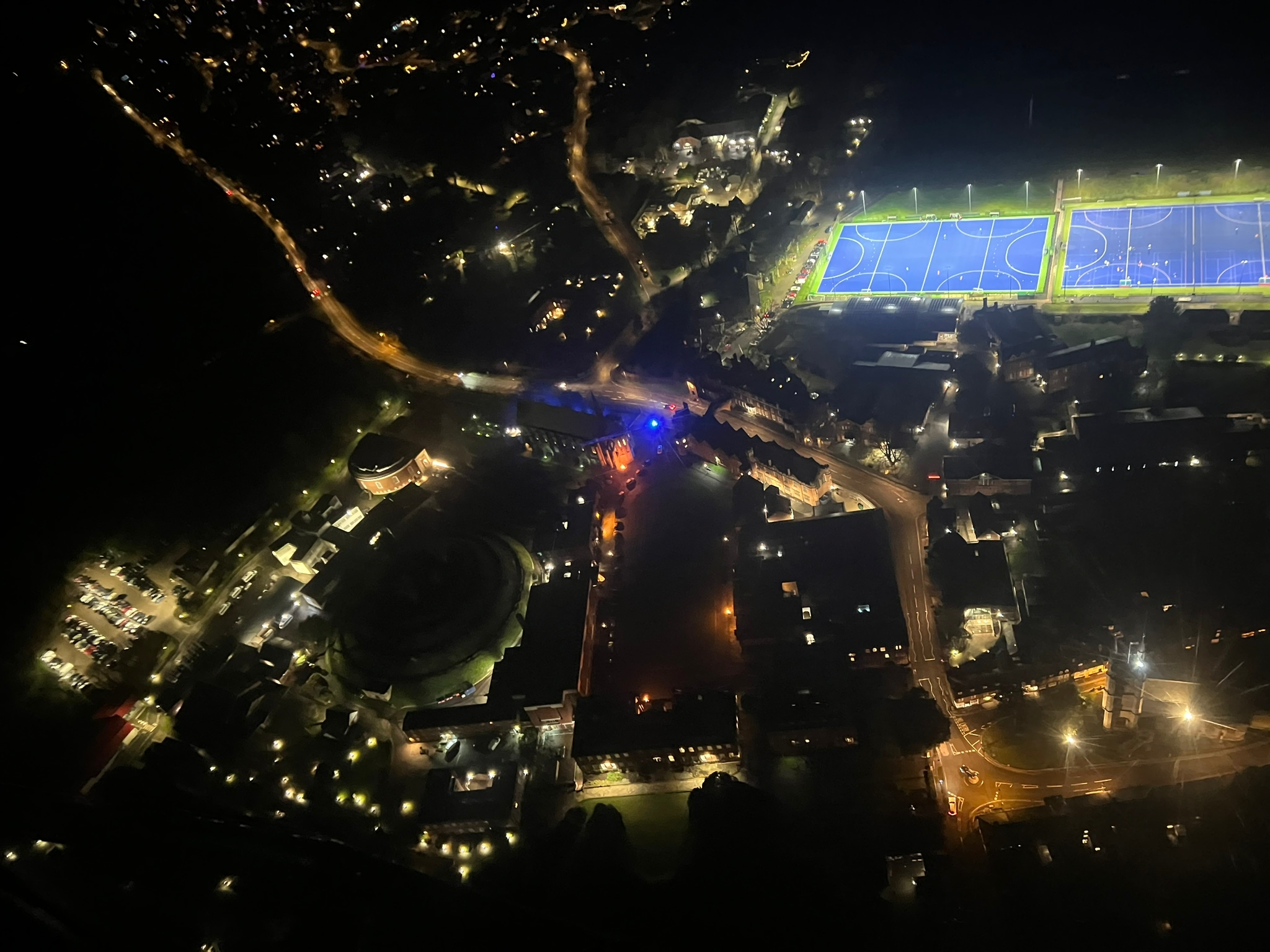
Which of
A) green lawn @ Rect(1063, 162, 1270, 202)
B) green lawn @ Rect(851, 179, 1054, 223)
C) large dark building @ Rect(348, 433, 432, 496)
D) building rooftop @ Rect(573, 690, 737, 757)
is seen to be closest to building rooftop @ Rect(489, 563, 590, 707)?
building rooftop @ Rect(573, 690, 737, 757)

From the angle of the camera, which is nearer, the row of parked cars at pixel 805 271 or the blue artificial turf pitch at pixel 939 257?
the blue artificial turf pitch at pixel 939 257

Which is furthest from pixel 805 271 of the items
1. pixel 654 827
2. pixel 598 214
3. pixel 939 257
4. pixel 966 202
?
pixel 654 827

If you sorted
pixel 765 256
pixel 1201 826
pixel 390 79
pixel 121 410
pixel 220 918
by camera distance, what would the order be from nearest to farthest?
pixel 220 918 → pixel 1201 826 → pixel 121 410 → pixel 765 256 → pixel 390 79

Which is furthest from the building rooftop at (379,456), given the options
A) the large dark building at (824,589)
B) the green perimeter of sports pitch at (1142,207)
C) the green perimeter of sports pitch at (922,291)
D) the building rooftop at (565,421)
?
the green perimeter of sports pitch at (1142,207)

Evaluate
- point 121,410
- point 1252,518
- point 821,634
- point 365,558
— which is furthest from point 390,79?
point 1252,518

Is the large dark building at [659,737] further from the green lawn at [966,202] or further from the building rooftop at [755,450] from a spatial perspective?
the green lawn at [966,202]

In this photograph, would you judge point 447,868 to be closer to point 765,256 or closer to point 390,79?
point 765,256
